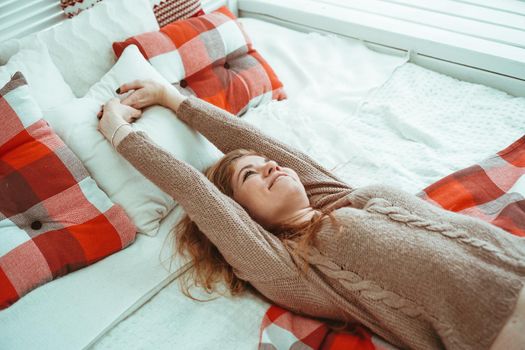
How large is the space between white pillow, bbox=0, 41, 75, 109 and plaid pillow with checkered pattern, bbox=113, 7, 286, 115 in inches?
8.8

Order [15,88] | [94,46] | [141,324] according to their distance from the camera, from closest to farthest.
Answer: [141,324]
[15,88]
[94,46]

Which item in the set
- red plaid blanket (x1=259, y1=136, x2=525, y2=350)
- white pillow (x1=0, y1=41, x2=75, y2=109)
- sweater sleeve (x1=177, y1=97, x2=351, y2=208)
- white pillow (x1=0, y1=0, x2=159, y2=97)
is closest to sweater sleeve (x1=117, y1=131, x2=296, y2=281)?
red plaid blanket (x1=259, y1=136, x2=525, y2=350)

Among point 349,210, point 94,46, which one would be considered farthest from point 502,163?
point 94,46

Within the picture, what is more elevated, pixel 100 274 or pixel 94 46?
pixel 94 46

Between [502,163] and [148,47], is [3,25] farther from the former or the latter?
[502,163]

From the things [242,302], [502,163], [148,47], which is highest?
[148,47]

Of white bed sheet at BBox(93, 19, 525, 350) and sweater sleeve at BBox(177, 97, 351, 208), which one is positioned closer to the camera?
white bed sheet at BBox(93, 19, 525, 350)

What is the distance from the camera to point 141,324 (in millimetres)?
1081

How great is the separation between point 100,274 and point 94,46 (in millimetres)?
812

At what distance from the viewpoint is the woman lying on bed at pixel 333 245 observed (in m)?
0.91

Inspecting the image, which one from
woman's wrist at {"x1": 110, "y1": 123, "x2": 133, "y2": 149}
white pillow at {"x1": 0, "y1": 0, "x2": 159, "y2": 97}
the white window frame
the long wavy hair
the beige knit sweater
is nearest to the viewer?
the beige knit sweater

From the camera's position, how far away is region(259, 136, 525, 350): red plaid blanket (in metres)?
1.00

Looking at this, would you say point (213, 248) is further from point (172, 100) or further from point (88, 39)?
point (88, 39)

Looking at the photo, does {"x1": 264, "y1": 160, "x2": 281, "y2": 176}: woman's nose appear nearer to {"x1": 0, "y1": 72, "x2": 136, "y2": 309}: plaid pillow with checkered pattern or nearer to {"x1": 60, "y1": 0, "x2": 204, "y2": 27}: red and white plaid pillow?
{"x1": 0, "y1": 72, "x2": 136, "y2": 309}: plaid pillow with checkered pattern
